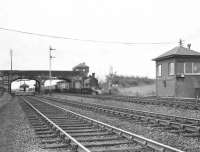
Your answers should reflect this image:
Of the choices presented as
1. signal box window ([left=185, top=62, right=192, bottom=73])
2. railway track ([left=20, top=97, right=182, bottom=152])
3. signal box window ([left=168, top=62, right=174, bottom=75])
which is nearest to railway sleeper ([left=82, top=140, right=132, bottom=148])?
railway track ([left=20, top=97, right=182, bottom=152])

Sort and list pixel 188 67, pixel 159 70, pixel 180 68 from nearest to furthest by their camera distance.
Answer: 1. pixel 180 68
2. pixel 188 67
3. pixel 159 70

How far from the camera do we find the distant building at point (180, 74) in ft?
120

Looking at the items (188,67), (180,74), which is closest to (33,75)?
(188,67)

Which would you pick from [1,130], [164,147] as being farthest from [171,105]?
[164,147]

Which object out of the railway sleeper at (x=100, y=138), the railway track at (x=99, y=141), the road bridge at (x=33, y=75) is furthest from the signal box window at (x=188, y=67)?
the road bridge at (x=33, y=75)

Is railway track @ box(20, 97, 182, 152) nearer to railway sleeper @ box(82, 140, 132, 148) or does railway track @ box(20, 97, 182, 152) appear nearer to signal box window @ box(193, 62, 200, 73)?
railway sleeper @ box(82, 140, 132, 148)

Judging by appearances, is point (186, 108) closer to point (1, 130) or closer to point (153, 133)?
point (153, 133)

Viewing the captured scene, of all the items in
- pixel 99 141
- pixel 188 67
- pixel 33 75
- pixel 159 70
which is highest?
pixel 33 75

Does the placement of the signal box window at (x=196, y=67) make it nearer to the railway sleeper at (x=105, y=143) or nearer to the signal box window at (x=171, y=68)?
the signal box window at (x=171, y=68)

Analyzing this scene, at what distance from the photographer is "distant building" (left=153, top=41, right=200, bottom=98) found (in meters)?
36.5

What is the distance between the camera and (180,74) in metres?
36.5

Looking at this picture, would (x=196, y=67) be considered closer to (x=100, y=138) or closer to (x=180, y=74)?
(x=180, y=74)

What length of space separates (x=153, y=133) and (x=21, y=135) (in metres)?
4.60

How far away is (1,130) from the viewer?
1226 cm
